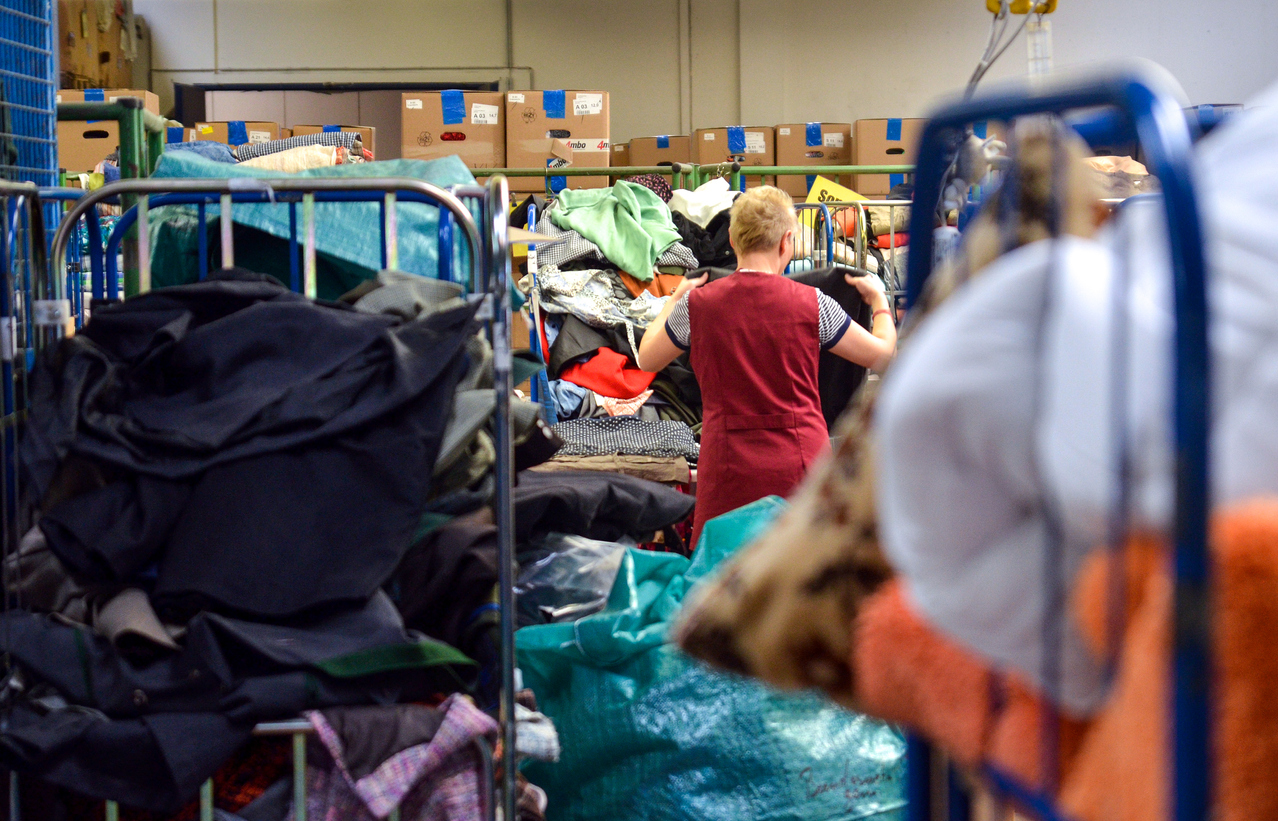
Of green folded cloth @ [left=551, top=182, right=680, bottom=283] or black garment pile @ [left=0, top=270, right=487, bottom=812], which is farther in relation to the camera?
green folded cloth @ [left=551, top=182, right=680, bottom=283]

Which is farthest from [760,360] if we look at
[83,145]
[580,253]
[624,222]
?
[83,145]

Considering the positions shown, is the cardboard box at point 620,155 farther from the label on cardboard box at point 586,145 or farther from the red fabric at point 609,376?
the red fabric at point 609,376

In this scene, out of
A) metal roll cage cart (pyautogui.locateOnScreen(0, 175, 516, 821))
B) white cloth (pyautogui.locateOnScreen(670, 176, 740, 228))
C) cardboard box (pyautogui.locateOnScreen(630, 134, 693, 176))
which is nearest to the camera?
metal roll cage cart (pyautogui.locateOnScreen(0, 175, 516, 821))

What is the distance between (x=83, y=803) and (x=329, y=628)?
0.41 meters

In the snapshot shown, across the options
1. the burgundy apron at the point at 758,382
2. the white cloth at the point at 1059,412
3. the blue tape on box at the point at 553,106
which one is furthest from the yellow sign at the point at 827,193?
the white cloth at the point at 1059,412

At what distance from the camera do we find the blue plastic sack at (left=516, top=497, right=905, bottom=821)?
1.81 metres

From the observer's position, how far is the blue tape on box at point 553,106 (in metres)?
6.18

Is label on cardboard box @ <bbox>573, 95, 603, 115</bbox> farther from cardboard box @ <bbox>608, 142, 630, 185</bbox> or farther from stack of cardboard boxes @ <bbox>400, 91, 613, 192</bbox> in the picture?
cardboard box @ <bbox>608, 142, 630, 185</bbox>

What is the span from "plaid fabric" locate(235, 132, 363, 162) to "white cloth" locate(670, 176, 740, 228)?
141cm

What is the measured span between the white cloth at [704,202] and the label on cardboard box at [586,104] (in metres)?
1.20

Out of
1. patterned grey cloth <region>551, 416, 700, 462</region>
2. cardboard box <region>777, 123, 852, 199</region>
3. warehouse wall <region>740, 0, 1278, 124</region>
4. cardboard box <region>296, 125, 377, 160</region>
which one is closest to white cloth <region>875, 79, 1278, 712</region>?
patterned grey cloth <region>551, 416, 700, 462</region>

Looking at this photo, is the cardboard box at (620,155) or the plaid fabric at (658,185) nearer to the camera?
the plaid fabric at (658,185)

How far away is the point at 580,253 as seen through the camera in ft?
15.6

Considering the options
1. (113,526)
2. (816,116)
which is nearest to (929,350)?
(113,526)
